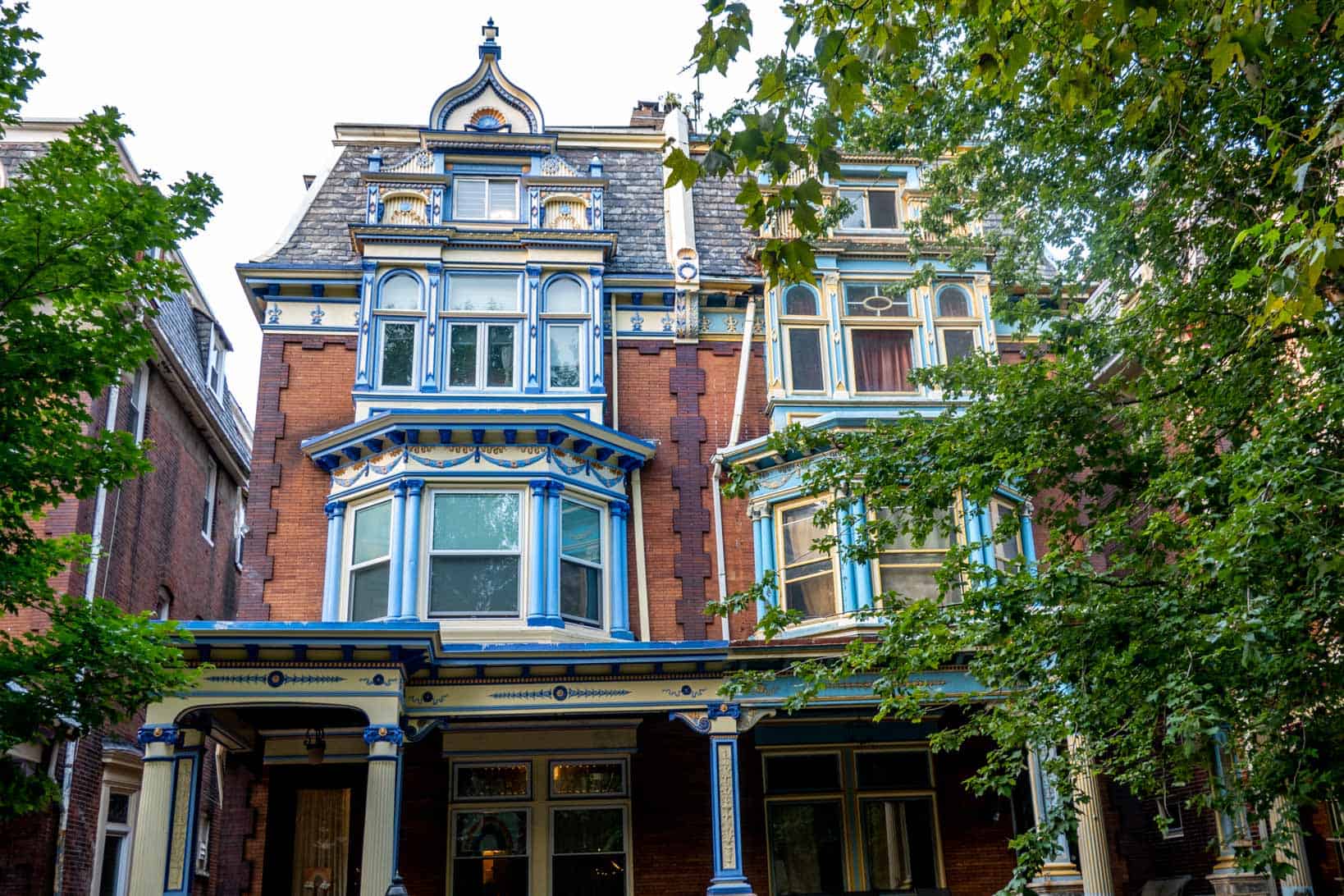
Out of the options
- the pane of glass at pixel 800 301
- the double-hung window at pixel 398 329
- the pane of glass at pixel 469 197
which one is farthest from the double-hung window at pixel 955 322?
the double-hung window at pixel 398 329

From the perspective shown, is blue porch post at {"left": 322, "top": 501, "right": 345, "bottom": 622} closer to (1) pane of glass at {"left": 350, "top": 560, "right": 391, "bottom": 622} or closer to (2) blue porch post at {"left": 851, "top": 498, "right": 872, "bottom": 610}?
(1) pane of glass at {"left": 350, "top": 560, "right": 391, "bottom": 622}

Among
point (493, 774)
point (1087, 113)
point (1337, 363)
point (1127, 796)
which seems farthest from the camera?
point (1127, 796)

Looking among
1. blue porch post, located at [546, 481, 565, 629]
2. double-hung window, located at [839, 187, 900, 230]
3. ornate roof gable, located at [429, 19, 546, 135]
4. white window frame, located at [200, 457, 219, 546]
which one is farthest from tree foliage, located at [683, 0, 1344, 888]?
white window frame, located at [200, 457, 219, 546]

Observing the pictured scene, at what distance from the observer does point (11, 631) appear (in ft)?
58.5

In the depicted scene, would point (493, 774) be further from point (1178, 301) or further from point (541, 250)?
point (1178, 301)

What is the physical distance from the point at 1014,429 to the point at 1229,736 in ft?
11.4

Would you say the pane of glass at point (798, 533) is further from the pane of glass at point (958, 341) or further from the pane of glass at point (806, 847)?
the pane of glass at point (958, 341)

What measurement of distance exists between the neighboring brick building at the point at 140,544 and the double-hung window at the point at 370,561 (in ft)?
10.3

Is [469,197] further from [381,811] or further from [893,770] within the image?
[893,770]

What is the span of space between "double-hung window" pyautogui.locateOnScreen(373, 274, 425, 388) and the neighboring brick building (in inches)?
123

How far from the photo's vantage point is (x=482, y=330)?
1961 cm

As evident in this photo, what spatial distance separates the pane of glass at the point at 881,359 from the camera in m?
20.4

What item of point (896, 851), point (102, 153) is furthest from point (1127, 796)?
point (102, 153)

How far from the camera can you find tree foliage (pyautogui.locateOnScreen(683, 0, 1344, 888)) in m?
7.46
